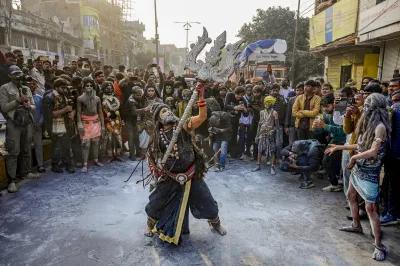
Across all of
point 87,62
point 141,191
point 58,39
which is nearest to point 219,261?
point 141,191

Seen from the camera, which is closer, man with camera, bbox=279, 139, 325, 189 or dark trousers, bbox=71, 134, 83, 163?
man with camera, bbox=279, 139, 325, 189

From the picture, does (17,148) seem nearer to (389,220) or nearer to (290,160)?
(290,160)

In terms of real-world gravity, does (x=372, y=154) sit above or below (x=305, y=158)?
above

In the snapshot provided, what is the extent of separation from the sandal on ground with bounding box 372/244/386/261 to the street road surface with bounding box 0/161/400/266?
0.23ft

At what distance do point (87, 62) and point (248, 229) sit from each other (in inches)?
296

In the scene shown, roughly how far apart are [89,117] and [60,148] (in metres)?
0.90

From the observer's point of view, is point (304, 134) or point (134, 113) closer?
point (304, 134)

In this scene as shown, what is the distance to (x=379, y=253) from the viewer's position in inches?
131

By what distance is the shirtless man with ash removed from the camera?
6367 mm

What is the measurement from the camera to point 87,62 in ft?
30.2

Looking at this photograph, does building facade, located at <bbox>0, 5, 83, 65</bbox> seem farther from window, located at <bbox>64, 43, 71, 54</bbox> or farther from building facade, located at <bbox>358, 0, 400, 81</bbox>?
building facade, located at <bbox>358, 0, 400, 81</bbox>

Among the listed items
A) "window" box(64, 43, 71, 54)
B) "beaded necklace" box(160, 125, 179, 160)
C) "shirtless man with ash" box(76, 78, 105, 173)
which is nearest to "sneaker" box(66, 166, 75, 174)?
"shirtless man with ash" box(76, 78, 105, 173)

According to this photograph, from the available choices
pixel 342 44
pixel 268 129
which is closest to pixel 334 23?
pixel 342 44

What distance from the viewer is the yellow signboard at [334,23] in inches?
546
